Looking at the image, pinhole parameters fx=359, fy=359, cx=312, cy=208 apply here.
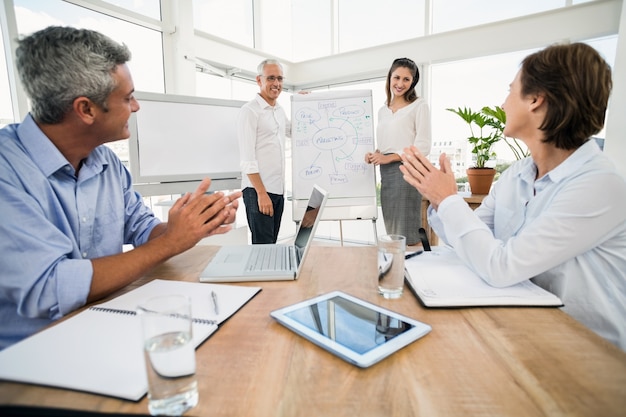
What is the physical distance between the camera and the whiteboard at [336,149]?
283cm

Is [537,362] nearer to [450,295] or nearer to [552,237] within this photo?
[450,295]

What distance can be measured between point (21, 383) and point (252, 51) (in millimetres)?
4291

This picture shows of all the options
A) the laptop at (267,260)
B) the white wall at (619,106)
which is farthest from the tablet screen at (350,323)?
the white wall at (619,106)

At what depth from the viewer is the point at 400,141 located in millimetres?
2832

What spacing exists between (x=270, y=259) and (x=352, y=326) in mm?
519

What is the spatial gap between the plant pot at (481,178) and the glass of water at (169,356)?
2.76 metres

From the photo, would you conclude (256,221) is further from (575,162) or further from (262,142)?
(575,162)

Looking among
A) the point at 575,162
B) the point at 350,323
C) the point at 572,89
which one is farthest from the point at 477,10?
the point at 350,323

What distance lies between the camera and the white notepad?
2.73 ft

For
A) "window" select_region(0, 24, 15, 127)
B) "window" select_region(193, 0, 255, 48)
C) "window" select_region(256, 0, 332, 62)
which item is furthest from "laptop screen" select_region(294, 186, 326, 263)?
"window" select_region(256, 0, 332, 62)

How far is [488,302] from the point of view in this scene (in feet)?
2.75

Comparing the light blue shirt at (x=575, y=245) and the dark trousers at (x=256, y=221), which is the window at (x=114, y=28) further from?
the light blue shirt at (x=575, y=245)

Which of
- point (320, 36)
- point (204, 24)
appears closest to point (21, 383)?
point (204, 24)

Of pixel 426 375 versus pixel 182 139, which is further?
pixel 182 139
